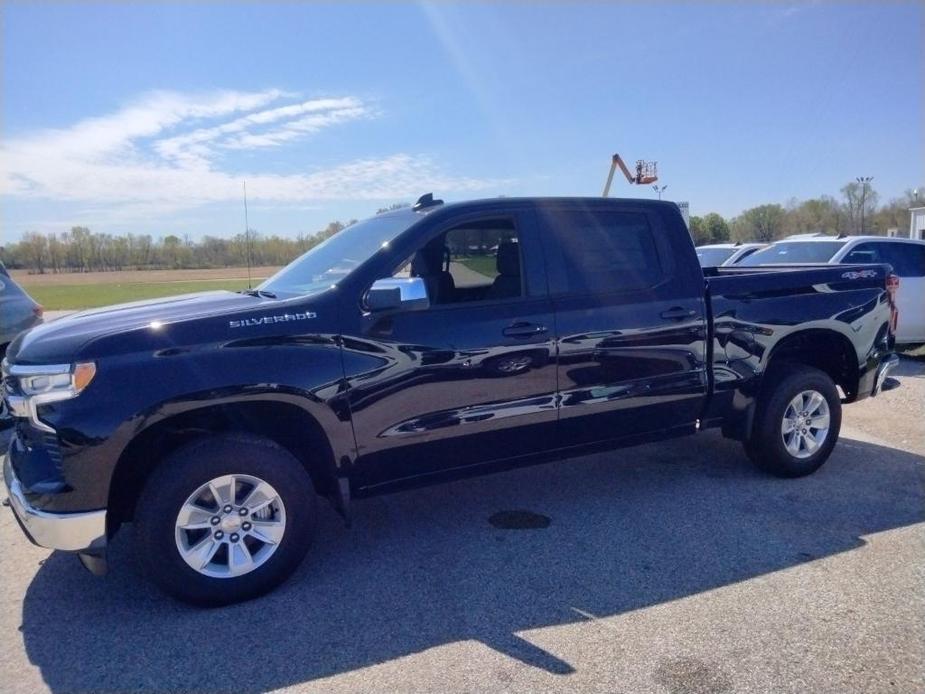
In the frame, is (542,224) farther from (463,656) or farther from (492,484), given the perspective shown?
(463,656)

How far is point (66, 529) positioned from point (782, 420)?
14.8ft

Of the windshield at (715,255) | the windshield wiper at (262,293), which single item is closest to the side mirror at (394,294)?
the windshield wiper at (262,293)

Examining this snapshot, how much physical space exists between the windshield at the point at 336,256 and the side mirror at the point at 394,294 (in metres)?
0.30

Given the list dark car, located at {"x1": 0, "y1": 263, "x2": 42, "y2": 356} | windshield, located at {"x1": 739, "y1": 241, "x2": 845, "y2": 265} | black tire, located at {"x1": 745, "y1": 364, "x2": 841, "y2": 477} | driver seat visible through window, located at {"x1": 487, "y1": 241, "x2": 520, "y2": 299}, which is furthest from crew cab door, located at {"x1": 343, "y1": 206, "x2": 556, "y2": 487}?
windshield, located at {"x1": 739, "y1": 241, "x2": 845, "y2": 265}

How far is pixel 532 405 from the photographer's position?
158 inches

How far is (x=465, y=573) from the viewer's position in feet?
12.1

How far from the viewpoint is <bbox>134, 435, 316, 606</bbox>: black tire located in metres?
3.21

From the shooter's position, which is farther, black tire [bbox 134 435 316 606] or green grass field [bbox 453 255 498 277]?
green grass field [bbox 453 255 498 277]

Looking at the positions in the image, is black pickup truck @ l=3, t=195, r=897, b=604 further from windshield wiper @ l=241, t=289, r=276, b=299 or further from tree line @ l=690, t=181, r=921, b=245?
tree line @ l=690, t=181, r=921, b=245

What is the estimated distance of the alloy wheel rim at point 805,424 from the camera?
4.94m

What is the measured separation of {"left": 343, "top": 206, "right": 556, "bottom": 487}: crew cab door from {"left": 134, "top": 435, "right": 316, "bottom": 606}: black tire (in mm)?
401

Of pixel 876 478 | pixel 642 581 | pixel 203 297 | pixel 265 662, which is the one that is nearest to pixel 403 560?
pixel 265 662

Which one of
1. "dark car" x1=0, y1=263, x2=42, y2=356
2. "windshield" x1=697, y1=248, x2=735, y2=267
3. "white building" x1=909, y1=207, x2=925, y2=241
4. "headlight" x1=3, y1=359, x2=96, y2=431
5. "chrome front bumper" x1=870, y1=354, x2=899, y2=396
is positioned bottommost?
"chrome front bumper" x1=870, y1=354, x2=899, y2=396

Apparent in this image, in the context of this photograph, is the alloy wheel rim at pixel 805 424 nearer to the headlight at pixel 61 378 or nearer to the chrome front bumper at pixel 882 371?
the chrome front bumper at pixel 882 371
